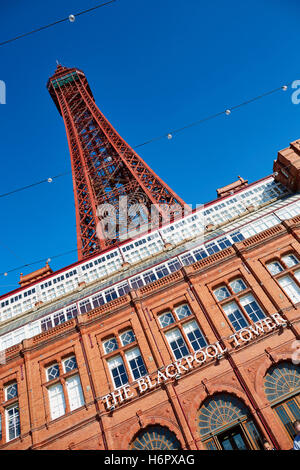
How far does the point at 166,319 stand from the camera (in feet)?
56.3

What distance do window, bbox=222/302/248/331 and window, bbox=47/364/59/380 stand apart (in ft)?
28.5

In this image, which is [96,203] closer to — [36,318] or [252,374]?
[36,318]

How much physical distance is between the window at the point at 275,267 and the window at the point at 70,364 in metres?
10.7

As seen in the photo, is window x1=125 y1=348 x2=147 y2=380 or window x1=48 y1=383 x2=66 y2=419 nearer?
window x1=48 y1=383 x2=66 y2=419

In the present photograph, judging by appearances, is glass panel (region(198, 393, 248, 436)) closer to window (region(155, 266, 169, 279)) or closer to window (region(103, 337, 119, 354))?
window (region(103, 337, 119, 354))

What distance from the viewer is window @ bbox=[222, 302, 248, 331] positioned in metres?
16.1

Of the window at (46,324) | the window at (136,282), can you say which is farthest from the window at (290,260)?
the window at (46,324)

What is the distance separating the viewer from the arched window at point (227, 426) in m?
13.5

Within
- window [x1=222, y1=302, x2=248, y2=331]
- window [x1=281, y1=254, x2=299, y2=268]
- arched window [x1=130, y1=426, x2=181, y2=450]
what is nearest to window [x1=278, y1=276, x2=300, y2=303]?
window [x1=281, y1=254, x2=299, y2=268]

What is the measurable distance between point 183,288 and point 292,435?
753 centimetres

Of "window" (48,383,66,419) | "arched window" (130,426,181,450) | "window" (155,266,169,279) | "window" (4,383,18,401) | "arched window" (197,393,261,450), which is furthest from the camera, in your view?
"window" (155,266,169,279)

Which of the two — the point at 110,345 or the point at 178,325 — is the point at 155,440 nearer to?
the point at 110,345
